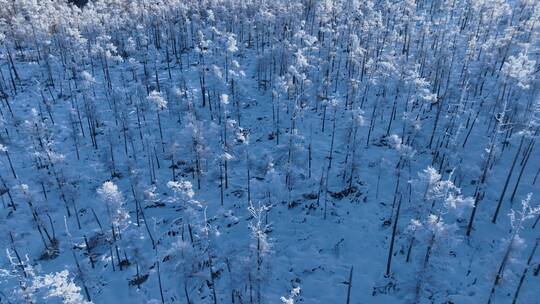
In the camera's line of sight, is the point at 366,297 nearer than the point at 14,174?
Yes

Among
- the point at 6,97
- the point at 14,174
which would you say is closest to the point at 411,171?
the point at 14,174

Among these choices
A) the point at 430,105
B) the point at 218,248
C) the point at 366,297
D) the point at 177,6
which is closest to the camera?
the point at 366,297

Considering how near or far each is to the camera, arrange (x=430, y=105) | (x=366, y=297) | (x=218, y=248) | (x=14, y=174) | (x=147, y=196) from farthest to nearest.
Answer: (x=430, y=105)
(x=14, y=174)
(x=147, y=196)
(x=218, y=248)
(x=366, y=297)

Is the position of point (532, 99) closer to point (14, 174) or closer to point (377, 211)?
point (377, 211)

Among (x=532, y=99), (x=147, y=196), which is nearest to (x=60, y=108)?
(x=147, y=196)

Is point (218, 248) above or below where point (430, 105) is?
below

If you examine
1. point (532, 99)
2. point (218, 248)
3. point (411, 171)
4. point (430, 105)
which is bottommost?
point (218, 248)
